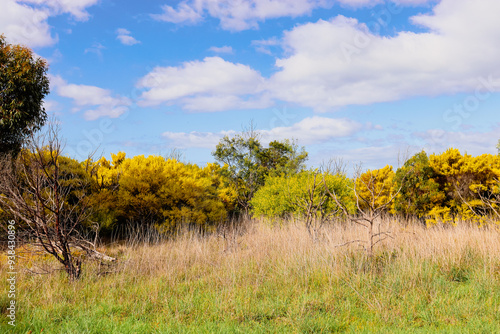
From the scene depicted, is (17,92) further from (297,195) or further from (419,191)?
(419,191)

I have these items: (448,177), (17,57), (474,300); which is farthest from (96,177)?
(448,177)

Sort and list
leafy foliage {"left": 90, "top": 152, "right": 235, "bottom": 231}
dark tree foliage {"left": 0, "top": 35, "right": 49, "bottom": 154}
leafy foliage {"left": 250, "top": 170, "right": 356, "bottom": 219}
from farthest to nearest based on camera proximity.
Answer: leafy foliage {"left": 250, "top": 170, "right": 356, "bottom": 219}, leafy foliage {"left": 90, "top": 152, "right": 235, "bottom": 231}, dark tree foliage {"left": 0, "top": 35, "right": 49, "bottom": 154}

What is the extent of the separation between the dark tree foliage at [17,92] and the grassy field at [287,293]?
5.75 metres

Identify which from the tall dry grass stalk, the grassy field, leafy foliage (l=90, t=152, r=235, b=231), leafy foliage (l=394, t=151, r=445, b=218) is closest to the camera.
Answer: the grassy field

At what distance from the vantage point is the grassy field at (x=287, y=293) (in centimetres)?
498

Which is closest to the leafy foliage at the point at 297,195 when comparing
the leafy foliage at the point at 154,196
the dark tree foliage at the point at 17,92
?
the leafy foliage at the point at 154,196

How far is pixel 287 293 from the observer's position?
6.01 meters

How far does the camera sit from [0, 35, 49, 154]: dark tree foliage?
11.6m

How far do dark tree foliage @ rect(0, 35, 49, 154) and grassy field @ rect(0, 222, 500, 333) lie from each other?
5.75m

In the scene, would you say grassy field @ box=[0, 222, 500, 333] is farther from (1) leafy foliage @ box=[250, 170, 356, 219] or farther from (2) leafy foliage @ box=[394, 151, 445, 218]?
(2) leafy foliage @ box=[394, 151, 445, 218]

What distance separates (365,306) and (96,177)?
1090 centimetres

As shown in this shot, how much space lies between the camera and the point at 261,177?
19156 millimetres

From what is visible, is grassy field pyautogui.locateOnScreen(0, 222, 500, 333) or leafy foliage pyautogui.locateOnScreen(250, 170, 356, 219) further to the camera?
leafy foliage pyautogui.locateOnScreen(250, 170, 356, 219)

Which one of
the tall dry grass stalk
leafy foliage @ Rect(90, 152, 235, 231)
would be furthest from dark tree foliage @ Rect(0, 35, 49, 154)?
the tall dry grass stalk
